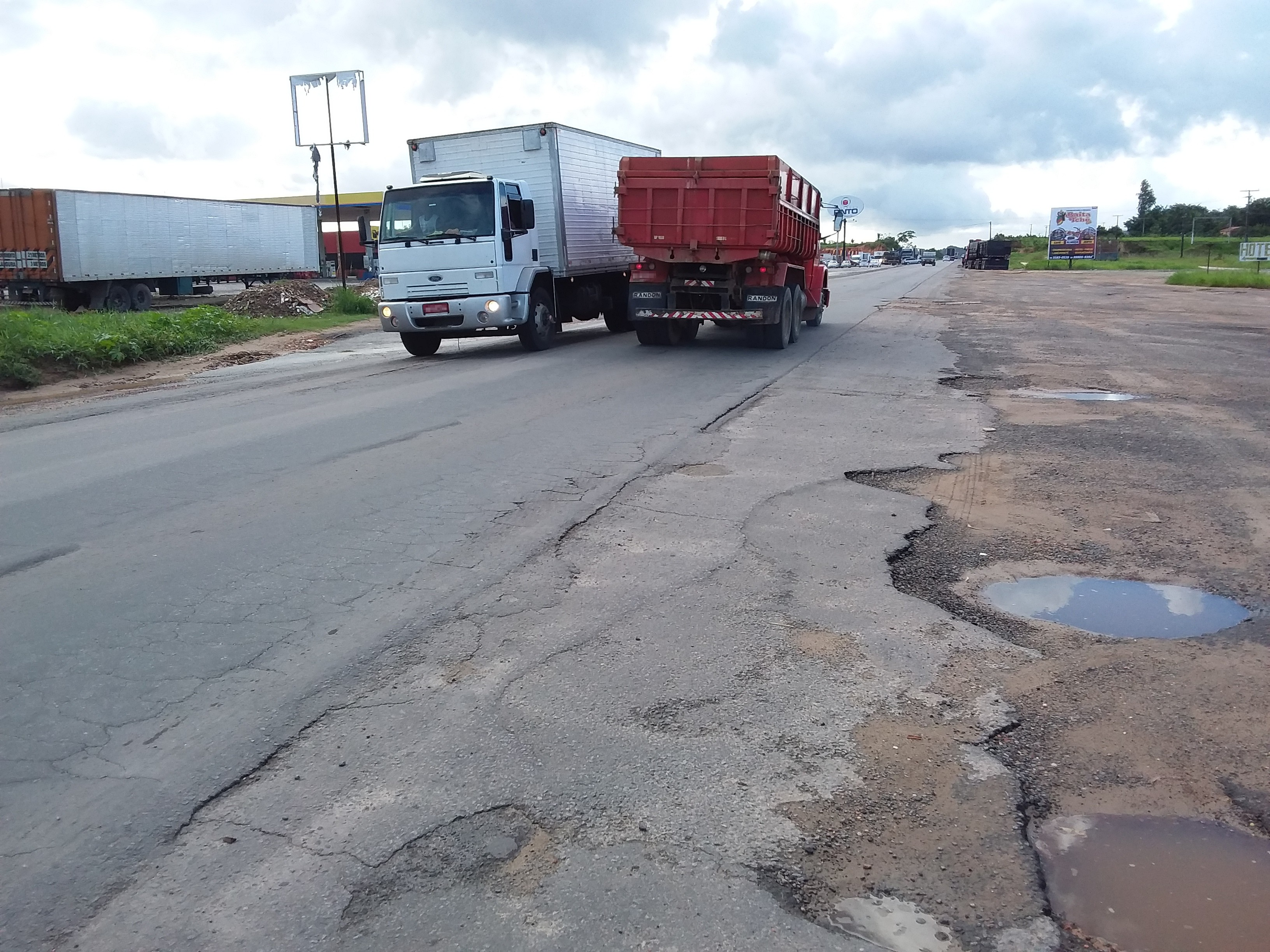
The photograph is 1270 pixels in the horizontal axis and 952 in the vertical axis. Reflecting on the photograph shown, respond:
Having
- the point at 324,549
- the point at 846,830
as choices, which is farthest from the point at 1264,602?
the point at 324,549

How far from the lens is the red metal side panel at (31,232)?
28.0m

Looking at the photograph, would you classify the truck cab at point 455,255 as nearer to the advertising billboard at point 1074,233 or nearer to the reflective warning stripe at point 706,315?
the reflective warning stripe at point 706,315

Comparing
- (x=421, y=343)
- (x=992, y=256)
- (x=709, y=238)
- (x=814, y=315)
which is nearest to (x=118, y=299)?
(x=421, y=343)

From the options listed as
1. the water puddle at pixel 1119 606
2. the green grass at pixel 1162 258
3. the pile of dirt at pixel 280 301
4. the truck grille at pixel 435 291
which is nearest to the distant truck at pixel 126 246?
the pile of dirt at pixel 280 301

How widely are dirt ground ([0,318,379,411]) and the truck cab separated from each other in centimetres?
369

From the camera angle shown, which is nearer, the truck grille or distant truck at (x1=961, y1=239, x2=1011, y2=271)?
the truck grille

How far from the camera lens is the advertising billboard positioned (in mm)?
92312

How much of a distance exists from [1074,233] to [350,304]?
80.8 m

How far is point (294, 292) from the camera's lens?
3080cm

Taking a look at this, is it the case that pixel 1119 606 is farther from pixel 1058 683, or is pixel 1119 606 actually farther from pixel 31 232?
pixel 31 232

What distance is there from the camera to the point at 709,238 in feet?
52.6

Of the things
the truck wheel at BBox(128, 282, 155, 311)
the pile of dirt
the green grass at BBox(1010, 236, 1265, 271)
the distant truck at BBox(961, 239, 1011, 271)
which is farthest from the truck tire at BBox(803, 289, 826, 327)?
the distant truck at BBox(961, 239, 1011, 271)

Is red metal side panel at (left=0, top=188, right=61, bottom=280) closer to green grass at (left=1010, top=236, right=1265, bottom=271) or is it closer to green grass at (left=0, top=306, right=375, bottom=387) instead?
green grass at (left=0, top=306, right=375, bottom=387)

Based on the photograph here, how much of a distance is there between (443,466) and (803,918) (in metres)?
5.93
